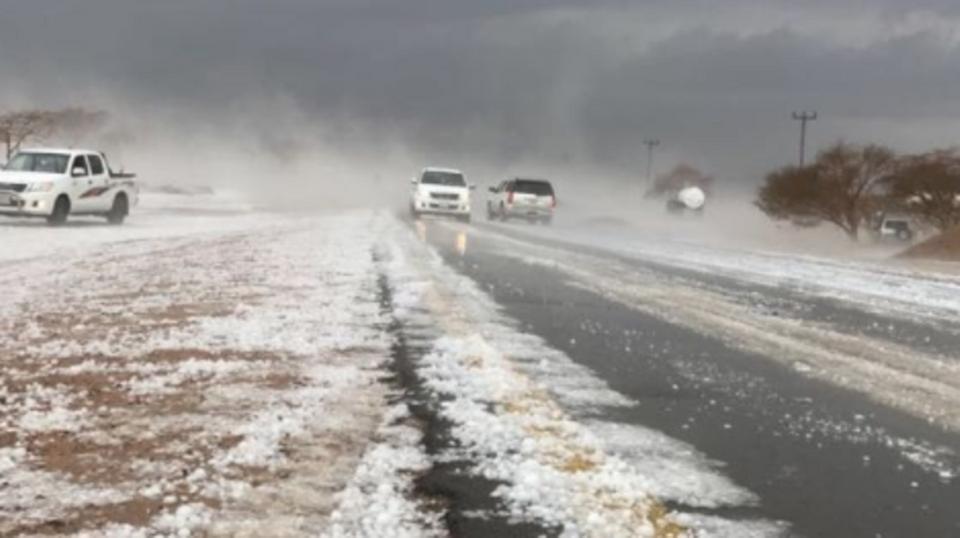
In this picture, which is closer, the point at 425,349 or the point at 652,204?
the point at 425,349

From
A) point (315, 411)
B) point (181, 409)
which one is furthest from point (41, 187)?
point (315, 411)

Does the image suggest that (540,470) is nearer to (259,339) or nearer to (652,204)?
(259,339)

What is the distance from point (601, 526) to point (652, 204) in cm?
10234

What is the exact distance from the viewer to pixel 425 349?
646 cm

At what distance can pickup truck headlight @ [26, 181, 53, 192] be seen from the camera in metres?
21.5

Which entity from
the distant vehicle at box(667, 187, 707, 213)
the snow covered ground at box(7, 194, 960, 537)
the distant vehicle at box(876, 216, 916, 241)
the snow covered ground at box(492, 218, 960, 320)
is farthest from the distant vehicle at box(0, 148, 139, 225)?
the distant vehicle at box(667, 187, 707, 213)

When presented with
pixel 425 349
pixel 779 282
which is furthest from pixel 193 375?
pixel 779 282

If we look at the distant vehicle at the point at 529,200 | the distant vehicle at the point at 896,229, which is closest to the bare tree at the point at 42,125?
the distant vehicle at the point at 529,200

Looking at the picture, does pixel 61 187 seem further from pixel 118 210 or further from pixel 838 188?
pixel 838 188

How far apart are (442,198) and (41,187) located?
538 inches

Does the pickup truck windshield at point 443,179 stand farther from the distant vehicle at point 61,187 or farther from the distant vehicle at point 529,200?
the distant vehicle at point 61,187

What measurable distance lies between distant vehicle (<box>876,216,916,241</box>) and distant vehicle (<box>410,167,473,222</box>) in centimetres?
2785

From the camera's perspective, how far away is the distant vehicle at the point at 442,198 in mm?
32156

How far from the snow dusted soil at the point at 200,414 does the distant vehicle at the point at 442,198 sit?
72.1 ft
